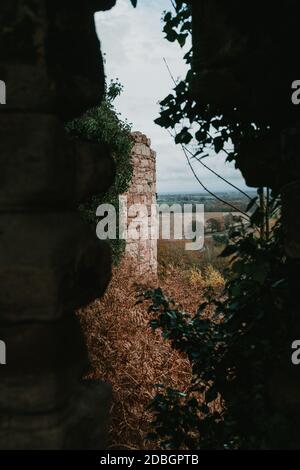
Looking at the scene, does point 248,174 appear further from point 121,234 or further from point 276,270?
point 121,234

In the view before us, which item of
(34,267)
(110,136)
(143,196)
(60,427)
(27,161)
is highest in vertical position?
(110,136)

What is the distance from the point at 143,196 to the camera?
9484mm

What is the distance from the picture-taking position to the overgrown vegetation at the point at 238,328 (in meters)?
1.67

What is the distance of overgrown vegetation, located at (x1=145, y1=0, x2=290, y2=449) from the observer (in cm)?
167

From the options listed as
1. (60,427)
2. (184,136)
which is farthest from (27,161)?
(184,136)

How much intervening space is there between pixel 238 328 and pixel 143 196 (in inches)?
297

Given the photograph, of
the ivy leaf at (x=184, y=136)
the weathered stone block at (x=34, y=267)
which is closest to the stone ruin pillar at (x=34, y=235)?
the weathered stone block at (x=34, y=267)

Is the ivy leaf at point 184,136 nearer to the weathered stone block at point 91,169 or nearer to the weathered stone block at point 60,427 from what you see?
the weathered stone block at point 91,169

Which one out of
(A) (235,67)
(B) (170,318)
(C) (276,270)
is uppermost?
(A) (235,67)

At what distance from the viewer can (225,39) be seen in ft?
4.99

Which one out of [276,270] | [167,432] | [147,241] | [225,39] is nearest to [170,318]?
[167,432]

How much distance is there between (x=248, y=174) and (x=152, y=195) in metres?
8.17

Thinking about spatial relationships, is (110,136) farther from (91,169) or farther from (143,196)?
(91,169)
